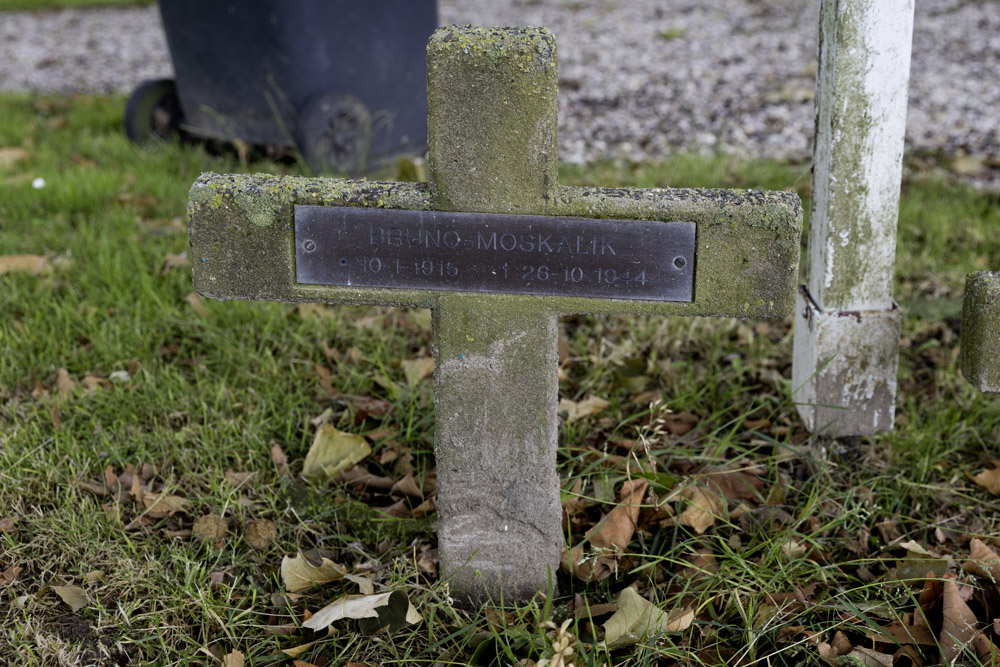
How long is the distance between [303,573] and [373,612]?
24 centimetres

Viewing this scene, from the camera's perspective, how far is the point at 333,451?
236 cm

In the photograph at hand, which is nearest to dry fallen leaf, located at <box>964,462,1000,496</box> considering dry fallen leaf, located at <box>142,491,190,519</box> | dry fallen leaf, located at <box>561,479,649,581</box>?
dry fallen leaf, located at <box>561,479,649,581</box>

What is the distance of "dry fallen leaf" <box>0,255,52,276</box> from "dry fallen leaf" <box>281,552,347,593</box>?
1.80 meters

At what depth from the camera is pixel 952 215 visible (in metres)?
3.60

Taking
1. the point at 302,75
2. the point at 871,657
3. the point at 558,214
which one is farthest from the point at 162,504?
the point at 302,75

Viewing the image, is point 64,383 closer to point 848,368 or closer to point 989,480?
point 848,368

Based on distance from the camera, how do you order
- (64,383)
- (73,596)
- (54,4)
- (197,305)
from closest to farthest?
(73,596) < (64,383) < (197,305) < (54,4)

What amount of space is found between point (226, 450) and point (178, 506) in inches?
8.3

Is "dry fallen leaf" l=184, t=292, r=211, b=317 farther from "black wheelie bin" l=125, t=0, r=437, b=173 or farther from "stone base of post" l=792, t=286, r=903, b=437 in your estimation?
"stone base of post" l=792, t=286, r=903, b=437

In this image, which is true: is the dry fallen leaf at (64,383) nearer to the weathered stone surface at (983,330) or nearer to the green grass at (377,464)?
the green grass at (377,464)

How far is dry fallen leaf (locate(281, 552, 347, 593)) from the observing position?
1969mm

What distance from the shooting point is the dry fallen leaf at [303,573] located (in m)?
1.97


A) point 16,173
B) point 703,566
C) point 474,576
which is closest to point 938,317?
point 703,566

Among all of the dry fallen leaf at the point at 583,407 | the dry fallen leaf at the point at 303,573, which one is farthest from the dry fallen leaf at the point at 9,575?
the dry fallen leaf at the point at 583,407
